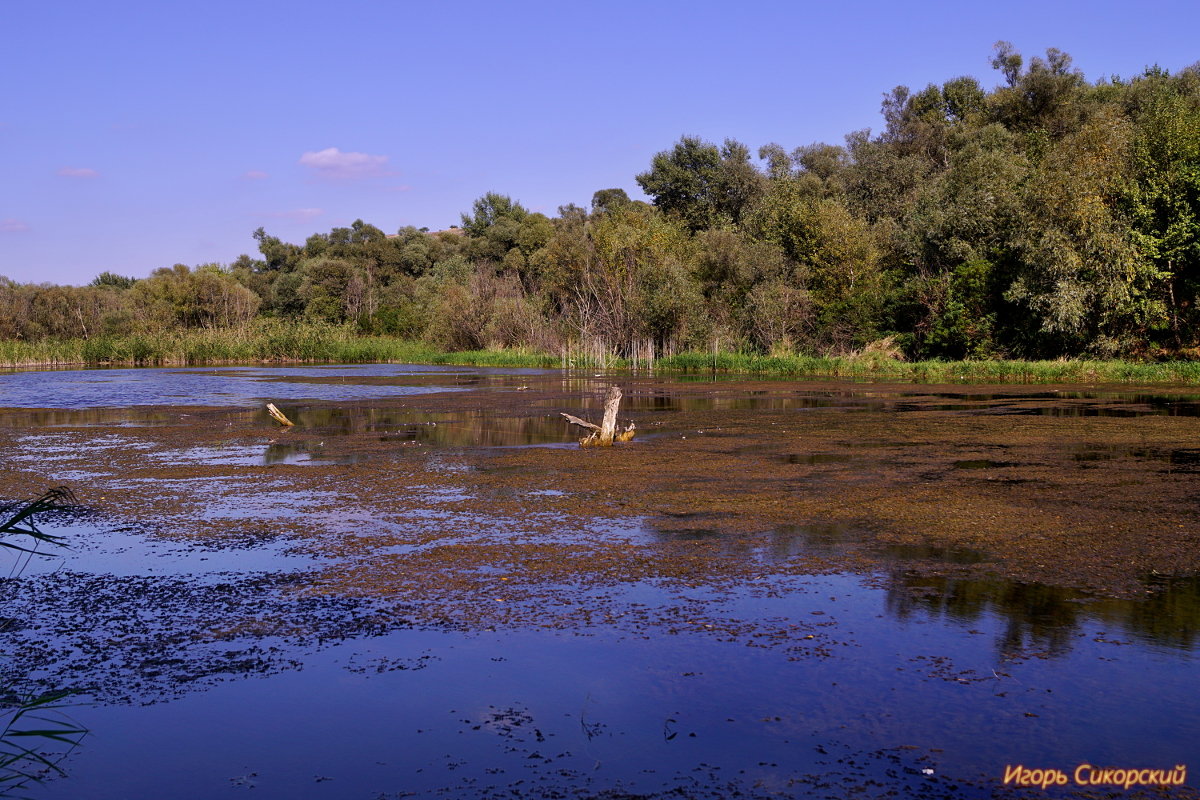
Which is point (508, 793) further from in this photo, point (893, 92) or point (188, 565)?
point (893, 92)

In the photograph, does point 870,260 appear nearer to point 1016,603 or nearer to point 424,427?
point 424,427

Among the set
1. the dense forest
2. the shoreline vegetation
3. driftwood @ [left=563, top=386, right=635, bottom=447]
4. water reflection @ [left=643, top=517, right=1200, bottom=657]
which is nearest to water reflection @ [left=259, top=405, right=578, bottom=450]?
driftwood @ [left=563, top=386, right=635, bottom=447]

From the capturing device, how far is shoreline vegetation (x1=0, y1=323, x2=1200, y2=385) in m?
34.8

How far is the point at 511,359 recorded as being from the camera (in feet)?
195

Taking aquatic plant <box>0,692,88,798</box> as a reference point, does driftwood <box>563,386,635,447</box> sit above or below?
above

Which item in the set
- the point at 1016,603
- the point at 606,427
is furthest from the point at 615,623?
the point at 606,427

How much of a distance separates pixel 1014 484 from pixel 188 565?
33.0 ft

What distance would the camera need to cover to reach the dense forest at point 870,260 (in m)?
35.1

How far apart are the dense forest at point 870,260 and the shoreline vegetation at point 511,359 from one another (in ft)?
4.69

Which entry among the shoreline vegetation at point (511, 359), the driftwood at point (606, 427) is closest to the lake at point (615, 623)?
the driftwood at point (606, 427)

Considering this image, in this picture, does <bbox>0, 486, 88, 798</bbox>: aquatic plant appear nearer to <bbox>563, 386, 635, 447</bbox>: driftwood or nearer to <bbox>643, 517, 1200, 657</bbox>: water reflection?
<bbox>643, 517, 1200, 657</bbox>: water reflection

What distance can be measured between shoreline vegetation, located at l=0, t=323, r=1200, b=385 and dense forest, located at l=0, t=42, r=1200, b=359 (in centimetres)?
143

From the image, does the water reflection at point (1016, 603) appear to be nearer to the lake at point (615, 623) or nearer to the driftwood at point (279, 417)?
the lake at point (615, 623)

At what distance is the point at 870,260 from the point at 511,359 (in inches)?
879
